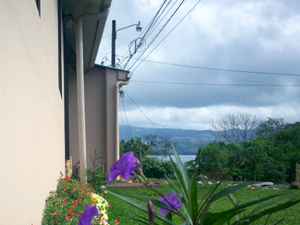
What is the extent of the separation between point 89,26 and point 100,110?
9.29 ft

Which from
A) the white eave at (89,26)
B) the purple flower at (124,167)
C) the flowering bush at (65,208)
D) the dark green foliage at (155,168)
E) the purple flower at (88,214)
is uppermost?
the white eave at (89,26)

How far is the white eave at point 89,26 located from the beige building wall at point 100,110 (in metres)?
0.68

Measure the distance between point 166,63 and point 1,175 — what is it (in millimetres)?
14520

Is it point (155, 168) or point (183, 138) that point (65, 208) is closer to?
point (155, 168)

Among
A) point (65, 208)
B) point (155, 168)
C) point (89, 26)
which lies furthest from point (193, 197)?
point (155, 168)

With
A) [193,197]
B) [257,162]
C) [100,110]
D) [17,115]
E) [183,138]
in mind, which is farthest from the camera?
[183,138]

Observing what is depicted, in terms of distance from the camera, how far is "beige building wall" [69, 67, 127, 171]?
293 inches

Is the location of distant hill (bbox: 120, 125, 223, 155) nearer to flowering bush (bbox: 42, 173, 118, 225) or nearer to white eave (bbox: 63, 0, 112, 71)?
flowering bush (bbox: 42, 173, 118, 225)

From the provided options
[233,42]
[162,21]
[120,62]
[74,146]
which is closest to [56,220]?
[74,146]

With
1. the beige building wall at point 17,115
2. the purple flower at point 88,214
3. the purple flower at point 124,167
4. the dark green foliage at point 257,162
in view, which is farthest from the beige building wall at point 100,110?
the purple flower at point 88,214

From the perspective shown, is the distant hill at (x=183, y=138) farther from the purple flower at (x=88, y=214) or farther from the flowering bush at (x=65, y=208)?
the flowering bush at (x=65, y=208)

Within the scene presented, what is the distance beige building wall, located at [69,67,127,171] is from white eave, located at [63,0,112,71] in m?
0.68

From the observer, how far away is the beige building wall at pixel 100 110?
743 cm

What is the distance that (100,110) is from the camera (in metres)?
7.70
